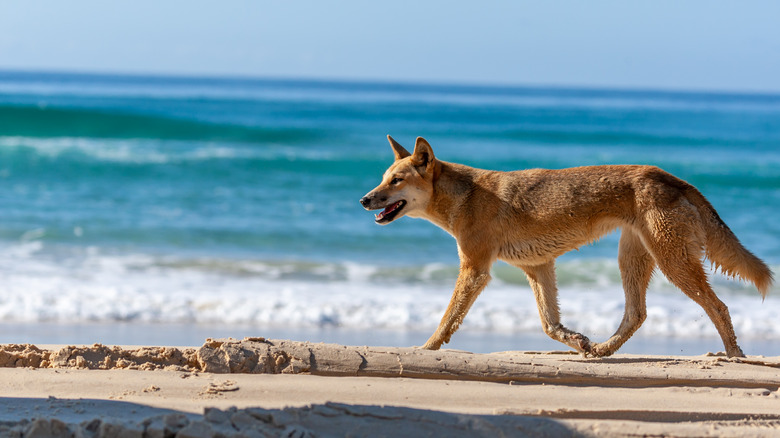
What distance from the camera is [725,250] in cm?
621

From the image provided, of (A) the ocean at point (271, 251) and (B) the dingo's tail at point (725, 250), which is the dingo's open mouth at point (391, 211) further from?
(B) the dingo's tail at point (725, 250)

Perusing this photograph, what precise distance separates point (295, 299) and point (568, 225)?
430cm

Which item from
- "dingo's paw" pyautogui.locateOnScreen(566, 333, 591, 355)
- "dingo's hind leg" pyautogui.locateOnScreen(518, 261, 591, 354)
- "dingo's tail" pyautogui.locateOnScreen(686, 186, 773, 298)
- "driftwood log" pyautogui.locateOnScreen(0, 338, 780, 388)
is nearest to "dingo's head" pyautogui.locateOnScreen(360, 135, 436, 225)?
"dingo's hind leg" pyautogui.locateOnScreen(518, 261, 591, 354)

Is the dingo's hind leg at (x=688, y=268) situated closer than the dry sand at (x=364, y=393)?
No

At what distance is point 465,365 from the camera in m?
5.38

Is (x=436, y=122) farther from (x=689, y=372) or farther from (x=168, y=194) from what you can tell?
(x=689, y=372)

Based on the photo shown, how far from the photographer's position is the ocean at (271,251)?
8.71 meters

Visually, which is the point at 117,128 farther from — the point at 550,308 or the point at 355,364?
the point at 355,364

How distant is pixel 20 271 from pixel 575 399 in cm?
835

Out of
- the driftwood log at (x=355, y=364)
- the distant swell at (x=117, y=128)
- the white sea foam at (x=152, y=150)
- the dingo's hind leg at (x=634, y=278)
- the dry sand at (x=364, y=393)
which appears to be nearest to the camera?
the dry sand at (x=364, y=393)

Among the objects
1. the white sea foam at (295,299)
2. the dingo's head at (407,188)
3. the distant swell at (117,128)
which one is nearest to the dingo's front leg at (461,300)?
the dingo's head at (407,188)

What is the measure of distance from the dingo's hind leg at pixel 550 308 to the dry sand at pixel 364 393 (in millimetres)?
346

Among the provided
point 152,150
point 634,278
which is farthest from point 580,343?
point 152,150

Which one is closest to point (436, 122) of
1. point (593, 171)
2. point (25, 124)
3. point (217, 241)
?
point (25, 124)
